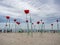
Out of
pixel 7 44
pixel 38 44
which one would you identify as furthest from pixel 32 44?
pixel 7 44

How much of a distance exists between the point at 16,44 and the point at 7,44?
417 mm

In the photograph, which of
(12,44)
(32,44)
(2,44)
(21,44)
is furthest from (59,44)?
(2,44)

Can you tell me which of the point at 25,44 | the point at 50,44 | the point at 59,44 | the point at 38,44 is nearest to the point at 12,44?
the point at 25,44

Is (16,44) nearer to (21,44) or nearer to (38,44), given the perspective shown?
(21,44)

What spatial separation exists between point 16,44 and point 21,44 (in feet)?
0.75

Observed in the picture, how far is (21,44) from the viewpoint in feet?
20.2

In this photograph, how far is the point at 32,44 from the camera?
20.1 ft

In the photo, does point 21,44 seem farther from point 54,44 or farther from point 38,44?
point 54,44

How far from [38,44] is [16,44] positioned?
1.00 metres

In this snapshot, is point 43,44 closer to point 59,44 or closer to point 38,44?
point 38,44

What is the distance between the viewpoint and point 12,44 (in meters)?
6.17

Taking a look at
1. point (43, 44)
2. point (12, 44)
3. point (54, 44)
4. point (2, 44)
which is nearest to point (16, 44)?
point (12, 44)

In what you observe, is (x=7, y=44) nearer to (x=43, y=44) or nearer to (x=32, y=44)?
(x=32, y=44)

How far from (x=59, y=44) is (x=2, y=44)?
2.61 metres
